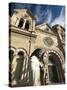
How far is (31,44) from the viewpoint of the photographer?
89.4 inches

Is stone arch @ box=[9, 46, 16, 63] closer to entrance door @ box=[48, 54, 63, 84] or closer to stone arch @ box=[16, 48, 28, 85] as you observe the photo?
stone arch @ box=[16, 48, 28, 85]

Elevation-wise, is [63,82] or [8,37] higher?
[8,37]

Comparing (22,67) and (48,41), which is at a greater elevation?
(48,41)

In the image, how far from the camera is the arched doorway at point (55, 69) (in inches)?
91.4

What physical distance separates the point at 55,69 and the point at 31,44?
0.32m

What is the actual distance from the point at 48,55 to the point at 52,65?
98mm

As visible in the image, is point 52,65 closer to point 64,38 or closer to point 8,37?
point 64,38

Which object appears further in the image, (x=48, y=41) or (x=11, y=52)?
(x=48, y=41)

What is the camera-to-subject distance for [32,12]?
228cm

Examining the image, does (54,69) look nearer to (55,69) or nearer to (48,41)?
(55,69)

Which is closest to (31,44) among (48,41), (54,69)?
(48,41)

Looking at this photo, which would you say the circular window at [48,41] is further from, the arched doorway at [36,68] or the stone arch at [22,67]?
the stone arch at [22,67]

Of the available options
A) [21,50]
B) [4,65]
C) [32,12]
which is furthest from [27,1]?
[4,65]

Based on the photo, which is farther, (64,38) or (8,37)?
(64,38)
